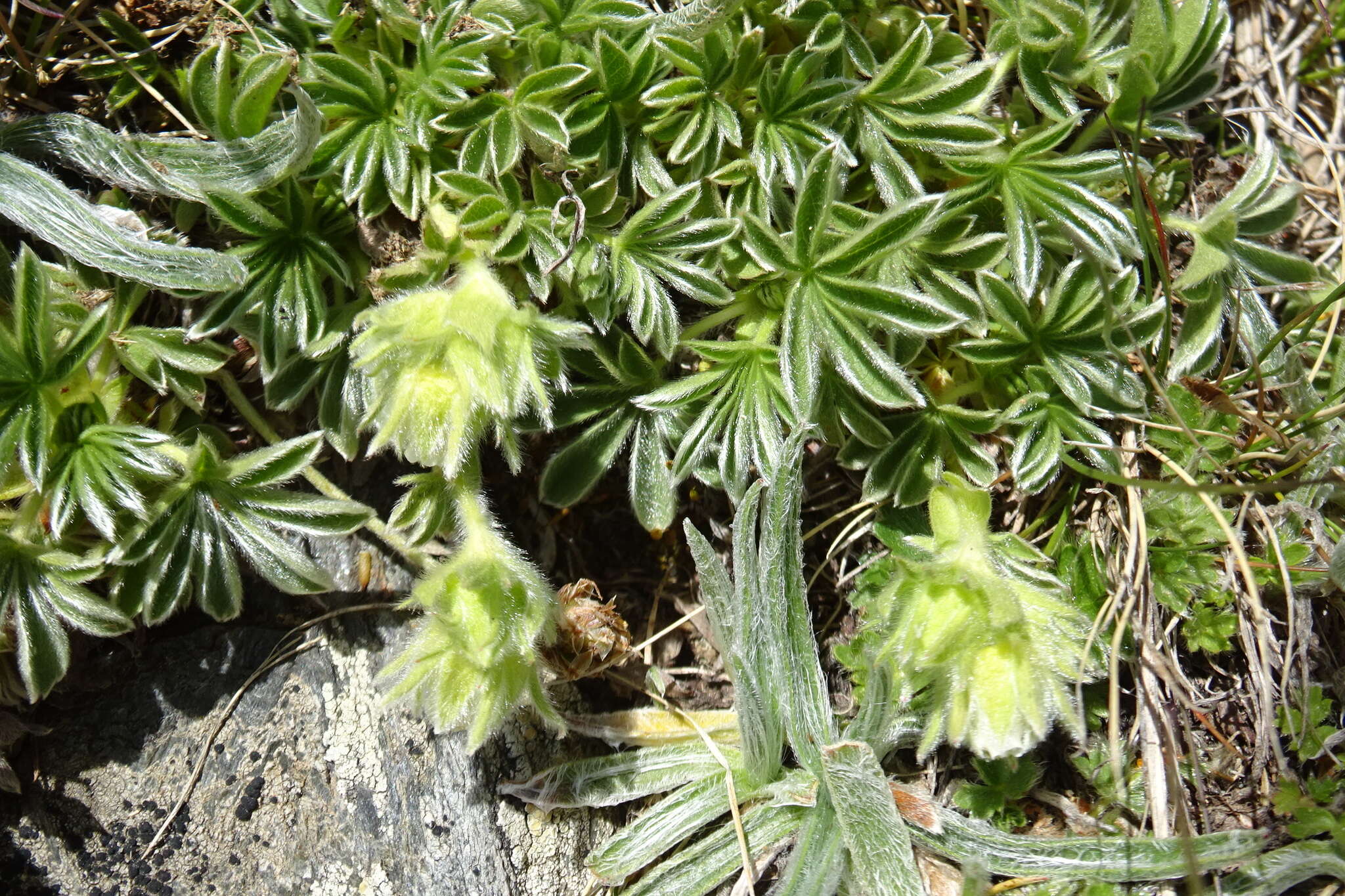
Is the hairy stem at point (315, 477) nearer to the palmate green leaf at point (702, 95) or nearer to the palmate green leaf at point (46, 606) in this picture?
the palmate green leaf at point (46, 606)

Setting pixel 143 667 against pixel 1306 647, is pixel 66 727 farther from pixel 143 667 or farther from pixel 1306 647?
pixel 1306 647

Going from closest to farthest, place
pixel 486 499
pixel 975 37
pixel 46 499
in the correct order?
pixel 46 499 < pixel 486 499 < pixel 975 37

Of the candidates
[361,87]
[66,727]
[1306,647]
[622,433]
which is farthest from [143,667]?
[1306,647]

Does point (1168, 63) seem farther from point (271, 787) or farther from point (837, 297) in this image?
point (271, 787)

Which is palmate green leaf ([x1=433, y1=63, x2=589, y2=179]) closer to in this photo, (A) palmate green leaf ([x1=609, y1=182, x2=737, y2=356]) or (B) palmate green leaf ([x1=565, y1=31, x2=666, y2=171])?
(B) palmate green leaf ([x1=565, y1=31, x2=666, y2=171])

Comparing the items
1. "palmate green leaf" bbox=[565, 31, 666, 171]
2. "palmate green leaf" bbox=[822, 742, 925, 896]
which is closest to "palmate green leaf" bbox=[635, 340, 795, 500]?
"palmate green leaf" bbox=[565, 31, 666, 171]

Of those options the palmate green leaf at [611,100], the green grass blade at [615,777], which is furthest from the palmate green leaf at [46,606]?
the palmate green leaf at [611,100]

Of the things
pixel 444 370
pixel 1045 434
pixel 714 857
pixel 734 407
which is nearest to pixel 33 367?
pixel 444 370
